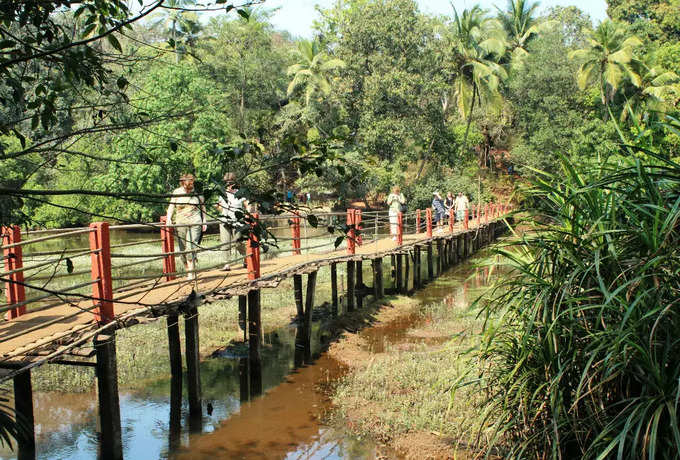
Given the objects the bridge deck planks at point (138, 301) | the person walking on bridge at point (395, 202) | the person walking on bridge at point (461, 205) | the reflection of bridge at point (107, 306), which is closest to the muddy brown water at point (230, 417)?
the reflection of bridge at point (107, 306)

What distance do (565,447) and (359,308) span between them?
35.4 feet

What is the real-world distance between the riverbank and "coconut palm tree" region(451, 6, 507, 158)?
74.7ft

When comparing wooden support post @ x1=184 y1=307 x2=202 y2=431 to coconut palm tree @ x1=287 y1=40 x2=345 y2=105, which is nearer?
wooden support post @ x1=184 y1=307 x2=202 y2=431

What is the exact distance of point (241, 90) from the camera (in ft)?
123

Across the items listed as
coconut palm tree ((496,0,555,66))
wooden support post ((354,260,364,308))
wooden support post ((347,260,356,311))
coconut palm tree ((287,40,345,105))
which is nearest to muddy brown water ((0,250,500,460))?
wooden support post ((347,260,356,311))

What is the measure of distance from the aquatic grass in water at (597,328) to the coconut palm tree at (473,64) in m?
30.6

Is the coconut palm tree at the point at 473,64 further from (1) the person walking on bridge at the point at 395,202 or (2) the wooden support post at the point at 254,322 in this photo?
(2) the wooden support post at the point at 254,322

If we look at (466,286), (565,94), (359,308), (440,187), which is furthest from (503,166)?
(359,308)

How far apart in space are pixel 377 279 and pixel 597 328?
465 inches

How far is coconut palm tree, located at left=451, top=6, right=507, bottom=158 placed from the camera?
3434cm

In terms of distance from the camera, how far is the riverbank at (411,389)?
711 cm

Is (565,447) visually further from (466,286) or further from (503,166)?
(503,166)

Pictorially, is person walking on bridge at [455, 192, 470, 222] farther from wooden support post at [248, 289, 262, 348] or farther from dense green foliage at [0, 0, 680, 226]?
wooden support post at [248, 289, 262, 348]

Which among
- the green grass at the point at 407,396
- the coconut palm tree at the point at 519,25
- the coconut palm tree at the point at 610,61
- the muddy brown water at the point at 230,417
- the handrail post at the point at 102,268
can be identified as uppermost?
the coconut palm tree at the point at 519,25
